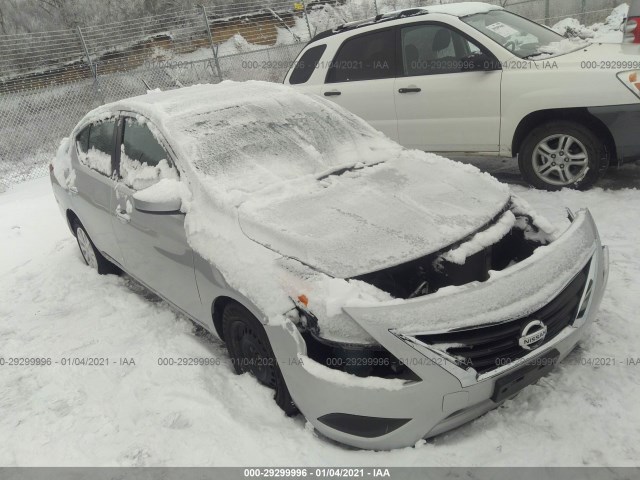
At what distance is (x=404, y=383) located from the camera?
2.11m

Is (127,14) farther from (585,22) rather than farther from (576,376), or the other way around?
(576,376)

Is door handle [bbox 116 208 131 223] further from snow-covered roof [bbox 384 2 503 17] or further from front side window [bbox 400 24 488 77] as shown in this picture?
snow-covered roof [bbox 384 2 503 17]

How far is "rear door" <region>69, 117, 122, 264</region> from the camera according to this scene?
12.7ft

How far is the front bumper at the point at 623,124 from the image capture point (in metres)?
4.33

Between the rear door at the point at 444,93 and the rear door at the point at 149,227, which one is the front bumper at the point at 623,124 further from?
the rear door at the point at 149,227

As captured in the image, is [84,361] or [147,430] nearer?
[147,430]

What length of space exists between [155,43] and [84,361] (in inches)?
573

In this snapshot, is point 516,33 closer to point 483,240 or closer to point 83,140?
point 483,240

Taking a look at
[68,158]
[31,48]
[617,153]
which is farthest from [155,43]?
[617,153]

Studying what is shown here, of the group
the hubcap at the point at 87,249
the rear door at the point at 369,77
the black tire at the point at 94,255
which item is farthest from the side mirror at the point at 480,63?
the hubcap at the point at 87,249

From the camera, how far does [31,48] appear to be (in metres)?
12.9

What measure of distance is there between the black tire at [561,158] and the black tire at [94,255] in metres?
4.14

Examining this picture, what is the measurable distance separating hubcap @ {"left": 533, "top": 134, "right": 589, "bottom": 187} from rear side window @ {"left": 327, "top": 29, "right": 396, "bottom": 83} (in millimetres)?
1822

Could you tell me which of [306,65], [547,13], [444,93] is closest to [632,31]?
[444,93]
